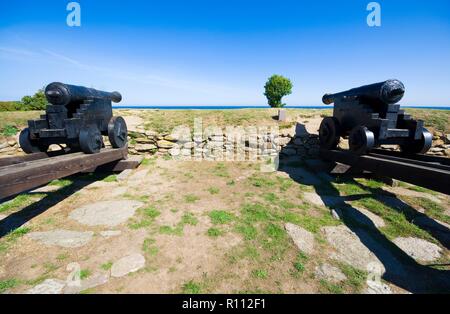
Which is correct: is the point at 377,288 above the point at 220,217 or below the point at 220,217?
below

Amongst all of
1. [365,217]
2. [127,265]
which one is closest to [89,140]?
[127,265]

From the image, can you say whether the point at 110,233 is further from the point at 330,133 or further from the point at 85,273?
the point at 330,133

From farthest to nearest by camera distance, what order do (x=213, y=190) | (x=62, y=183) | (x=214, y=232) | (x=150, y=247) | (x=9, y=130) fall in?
(x=9, y=130)
(x=62, y=183)
(x=213, y=190)
(x=214, y=232)
(x=150, y=247)

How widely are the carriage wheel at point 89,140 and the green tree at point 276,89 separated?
22613mm

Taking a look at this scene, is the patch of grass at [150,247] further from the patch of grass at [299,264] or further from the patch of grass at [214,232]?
the patch of grass at [299,264]

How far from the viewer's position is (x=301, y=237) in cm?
329

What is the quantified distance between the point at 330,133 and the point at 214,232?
4.84 meters

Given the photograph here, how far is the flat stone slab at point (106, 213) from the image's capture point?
3662mm

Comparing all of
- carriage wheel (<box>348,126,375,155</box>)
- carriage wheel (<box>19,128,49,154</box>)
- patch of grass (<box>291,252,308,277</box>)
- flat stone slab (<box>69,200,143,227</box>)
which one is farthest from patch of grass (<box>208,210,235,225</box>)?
carriage wheel (<box>19,128,49,154</box>)

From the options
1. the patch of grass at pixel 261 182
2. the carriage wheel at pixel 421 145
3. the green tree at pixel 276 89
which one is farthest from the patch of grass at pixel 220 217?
the green tree at pixel 276 89

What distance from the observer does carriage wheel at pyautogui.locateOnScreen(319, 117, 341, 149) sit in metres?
6.06

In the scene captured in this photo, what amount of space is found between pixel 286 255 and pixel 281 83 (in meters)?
25.4

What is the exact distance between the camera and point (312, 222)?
3.72m
